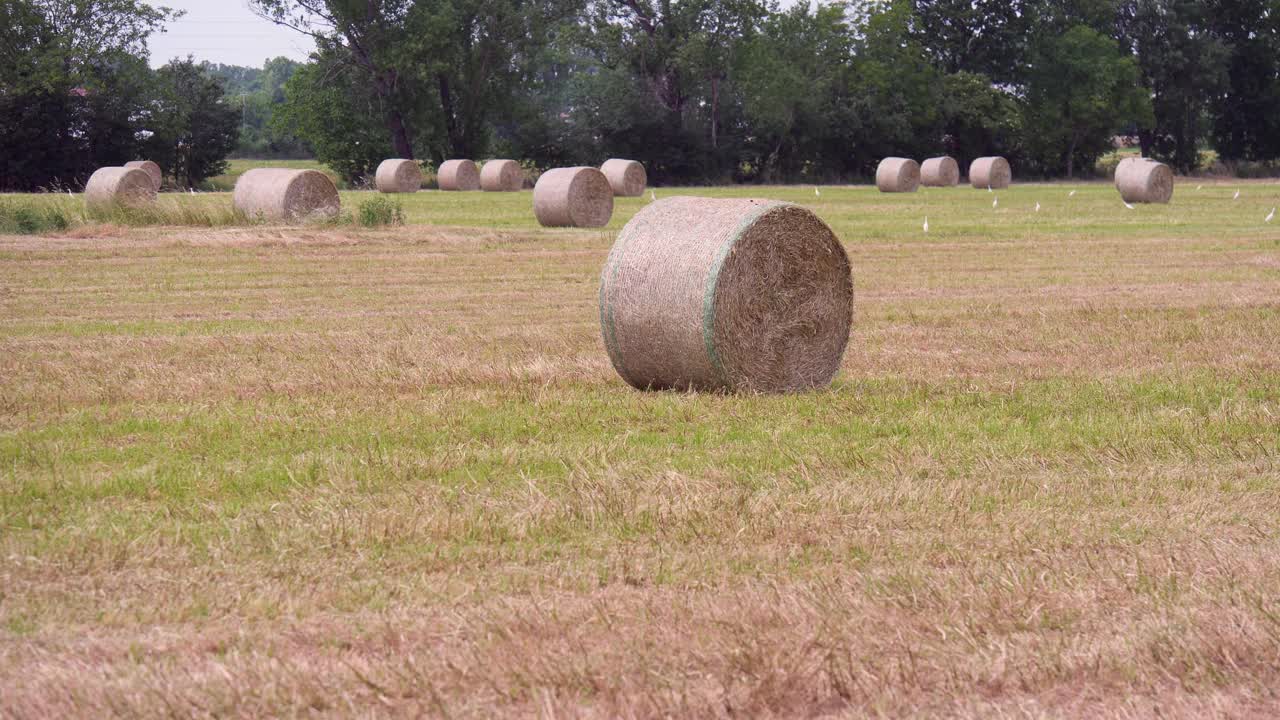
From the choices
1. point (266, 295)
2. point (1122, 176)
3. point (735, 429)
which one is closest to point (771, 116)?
point (1122, 176)

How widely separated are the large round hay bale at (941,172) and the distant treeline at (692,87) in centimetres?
749

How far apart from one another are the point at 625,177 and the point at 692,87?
20718mm

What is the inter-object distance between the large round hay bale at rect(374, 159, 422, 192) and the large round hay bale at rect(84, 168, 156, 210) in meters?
16.2

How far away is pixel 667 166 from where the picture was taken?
2371 inches

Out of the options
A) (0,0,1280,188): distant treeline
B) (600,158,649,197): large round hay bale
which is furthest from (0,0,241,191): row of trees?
(600,158,649,197): large round hay bale

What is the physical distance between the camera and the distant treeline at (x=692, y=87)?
5859 centimetres

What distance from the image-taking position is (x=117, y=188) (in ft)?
98.3

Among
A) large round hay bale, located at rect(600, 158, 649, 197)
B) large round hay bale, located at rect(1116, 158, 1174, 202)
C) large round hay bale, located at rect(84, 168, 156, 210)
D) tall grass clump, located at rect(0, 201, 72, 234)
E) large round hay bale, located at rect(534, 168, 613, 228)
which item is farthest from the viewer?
large round hay bale, located at rect(600, 158, 649, 197)

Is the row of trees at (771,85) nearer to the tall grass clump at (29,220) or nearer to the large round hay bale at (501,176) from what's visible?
the large round hay bale at (501,176)

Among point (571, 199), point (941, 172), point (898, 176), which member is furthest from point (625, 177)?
point (941, 172)

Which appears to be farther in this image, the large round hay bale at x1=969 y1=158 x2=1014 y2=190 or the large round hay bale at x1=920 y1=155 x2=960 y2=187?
the large round hay bale at x1=920 y1=155 x2=960 y2=187

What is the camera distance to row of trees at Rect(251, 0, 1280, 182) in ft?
198

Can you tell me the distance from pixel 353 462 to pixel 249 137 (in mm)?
97560

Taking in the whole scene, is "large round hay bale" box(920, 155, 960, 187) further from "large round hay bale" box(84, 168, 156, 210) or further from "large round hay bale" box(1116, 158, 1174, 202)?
"large round hay bale" box(84, 168, 156, 210)
